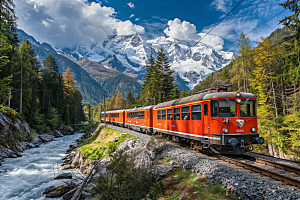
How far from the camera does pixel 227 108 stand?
9.34m

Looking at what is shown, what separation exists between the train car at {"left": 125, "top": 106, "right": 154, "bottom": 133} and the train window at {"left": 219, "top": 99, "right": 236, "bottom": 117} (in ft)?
36.7

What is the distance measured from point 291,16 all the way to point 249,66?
18.1 meters

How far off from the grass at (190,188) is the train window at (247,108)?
13.2 ft

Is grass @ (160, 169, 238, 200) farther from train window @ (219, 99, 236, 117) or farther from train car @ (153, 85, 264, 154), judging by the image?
train window @ (219, 99, 236, 117)

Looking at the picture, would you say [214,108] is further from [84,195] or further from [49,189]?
[49,189]

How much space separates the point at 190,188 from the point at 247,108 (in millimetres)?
5437

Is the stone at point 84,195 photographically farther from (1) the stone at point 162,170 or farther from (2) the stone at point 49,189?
(1) the stone at point 162,170

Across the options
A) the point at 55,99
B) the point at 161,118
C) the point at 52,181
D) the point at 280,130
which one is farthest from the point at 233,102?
the point at 55,99

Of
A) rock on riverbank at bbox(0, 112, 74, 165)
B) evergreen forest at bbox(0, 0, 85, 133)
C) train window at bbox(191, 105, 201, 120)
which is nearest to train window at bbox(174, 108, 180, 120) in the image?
train window at bbox(191, 105, 201, 120)

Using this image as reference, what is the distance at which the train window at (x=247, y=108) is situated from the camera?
30.1ft

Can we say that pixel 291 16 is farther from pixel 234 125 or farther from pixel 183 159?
pixel 183 159

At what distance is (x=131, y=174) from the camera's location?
24.8 ft

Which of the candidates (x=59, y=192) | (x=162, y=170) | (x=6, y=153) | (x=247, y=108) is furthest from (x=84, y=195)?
(x=6, y=153)

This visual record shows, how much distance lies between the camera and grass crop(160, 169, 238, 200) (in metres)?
5.61
